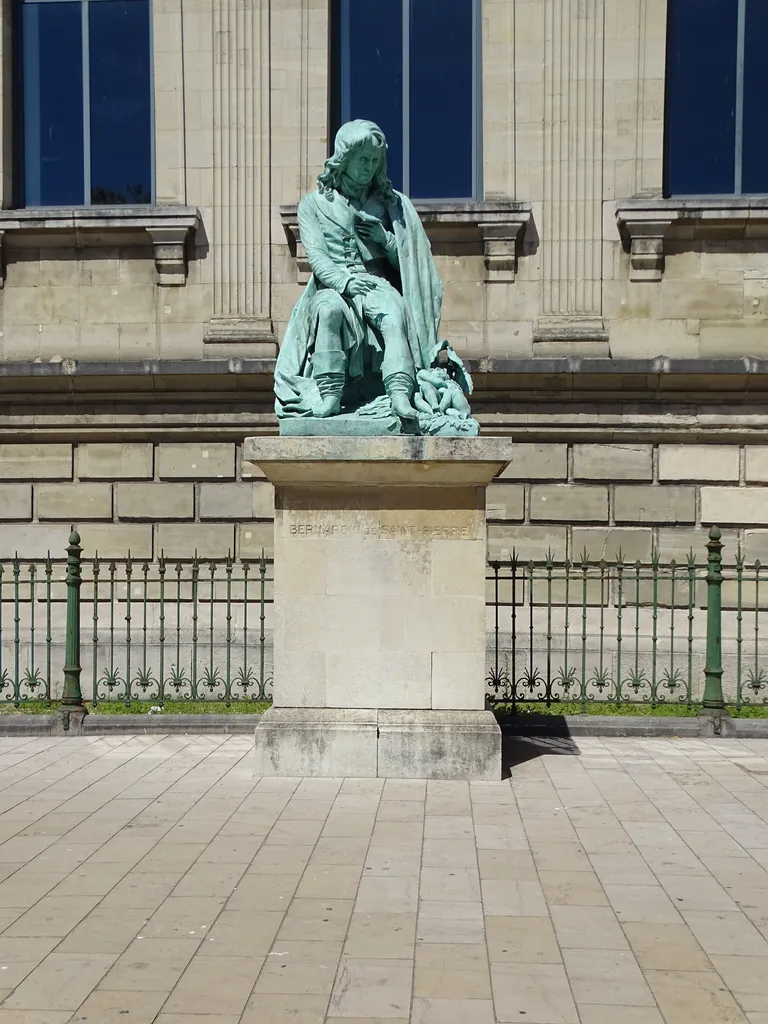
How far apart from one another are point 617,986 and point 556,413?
10190 mm

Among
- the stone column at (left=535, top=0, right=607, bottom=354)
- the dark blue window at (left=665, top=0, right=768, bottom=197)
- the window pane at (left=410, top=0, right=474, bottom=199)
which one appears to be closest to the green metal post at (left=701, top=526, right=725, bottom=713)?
the stone column at (left=535, top=0, right=607, bottom=354)

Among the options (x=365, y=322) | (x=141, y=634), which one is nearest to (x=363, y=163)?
(x=365, y=322)

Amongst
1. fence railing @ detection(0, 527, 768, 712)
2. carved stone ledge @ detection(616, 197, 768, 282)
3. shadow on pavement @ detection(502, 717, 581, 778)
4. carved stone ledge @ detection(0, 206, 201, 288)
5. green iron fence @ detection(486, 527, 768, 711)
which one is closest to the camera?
shadow on pavement @ detection(502, 717, 581, 778)

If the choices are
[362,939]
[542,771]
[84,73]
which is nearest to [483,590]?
[542,771]

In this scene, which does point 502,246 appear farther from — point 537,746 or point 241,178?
point 537,746

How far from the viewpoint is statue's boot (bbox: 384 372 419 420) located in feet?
25.3

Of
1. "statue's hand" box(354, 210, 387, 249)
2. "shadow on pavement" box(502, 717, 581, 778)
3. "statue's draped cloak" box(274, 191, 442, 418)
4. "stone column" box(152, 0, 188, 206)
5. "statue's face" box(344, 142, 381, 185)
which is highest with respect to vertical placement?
"stone column" box(152, 0, 188, 206)

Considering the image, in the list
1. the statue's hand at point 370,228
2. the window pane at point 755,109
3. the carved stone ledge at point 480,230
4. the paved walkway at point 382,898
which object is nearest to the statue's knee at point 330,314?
the statue's hand at point 370,228

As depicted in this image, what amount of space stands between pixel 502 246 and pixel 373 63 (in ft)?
10.8

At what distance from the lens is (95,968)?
4.39m

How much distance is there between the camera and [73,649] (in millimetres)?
10320

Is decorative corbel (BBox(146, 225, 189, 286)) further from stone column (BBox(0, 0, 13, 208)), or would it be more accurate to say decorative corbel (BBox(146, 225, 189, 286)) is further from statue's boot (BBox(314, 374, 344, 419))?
statue's boot (BBox(314, 374, 344, 419))

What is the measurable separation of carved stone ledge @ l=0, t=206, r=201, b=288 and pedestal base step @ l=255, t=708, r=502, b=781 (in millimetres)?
8351

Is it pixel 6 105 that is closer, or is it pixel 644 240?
pixel 644 240
